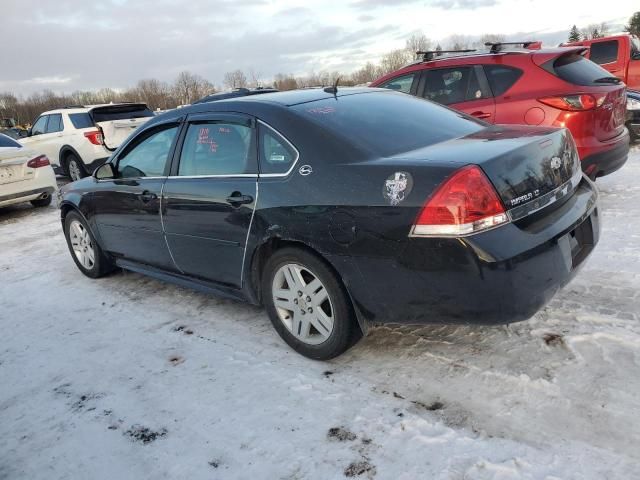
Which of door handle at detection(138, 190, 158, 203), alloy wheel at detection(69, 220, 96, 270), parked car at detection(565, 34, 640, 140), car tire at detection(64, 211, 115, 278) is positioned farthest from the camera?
parked car at detection(565, 34, 640, 140)

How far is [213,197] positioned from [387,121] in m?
1.21

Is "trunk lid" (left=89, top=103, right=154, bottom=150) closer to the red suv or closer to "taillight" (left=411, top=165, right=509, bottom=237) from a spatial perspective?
the red suv

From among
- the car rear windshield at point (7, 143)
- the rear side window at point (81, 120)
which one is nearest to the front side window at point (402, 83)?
the car rear windshield at point (7, 143)

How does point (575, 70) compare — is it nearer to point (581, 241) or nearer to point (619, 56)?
point (581, 241)

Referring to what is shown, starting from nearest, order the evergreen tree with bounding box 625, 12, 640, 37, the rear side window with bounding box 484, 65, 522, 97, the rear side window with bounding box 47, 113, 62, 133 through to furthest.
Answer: the rear side window with bounding box 484, 65, 522, 97
the rear side window with bounding box 47, 113, 62, 133
the evergreen tree with bounding box 625, 12, 640, 37

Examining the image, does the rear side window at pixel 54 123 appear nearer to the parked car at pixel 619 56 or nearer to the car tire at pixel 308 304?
the car tire at pixel 308 304

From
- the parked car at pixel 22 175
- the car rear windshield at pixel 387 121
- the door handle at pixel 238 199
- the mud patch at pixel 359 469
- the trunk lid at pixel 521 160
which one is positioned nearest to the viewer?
the mud patch at pixel 359 469

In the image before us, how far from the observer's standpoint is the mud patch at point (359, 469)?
220 centimetres

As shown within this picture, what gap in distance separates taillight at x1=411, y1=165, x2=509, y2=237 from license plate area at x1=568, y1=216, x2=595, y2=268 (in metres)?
0.58

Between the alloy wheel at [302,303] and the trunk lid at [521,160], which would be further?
the alloy wheel at [302,303]

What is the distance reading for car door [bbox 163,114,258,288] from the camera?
3.28 metres

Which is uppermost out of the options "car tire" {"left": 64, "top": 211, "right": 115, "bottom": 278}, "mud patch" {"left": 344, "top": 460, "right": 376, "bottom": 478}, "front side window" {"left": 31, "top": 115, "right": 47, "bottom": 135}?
"front side window" {"left": 31, "top": 115, "right": 47, "bottom": 135}

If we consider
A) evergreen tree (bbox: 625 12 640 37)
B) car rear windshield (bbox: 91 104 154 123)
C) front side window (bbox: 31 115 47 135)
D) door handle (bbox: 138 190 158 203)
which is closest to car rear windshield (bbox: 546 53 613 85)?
door handle (bbox: 138 190 158 203)

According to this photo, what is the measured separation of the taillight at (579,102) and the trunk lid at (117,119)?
27.3 feet
